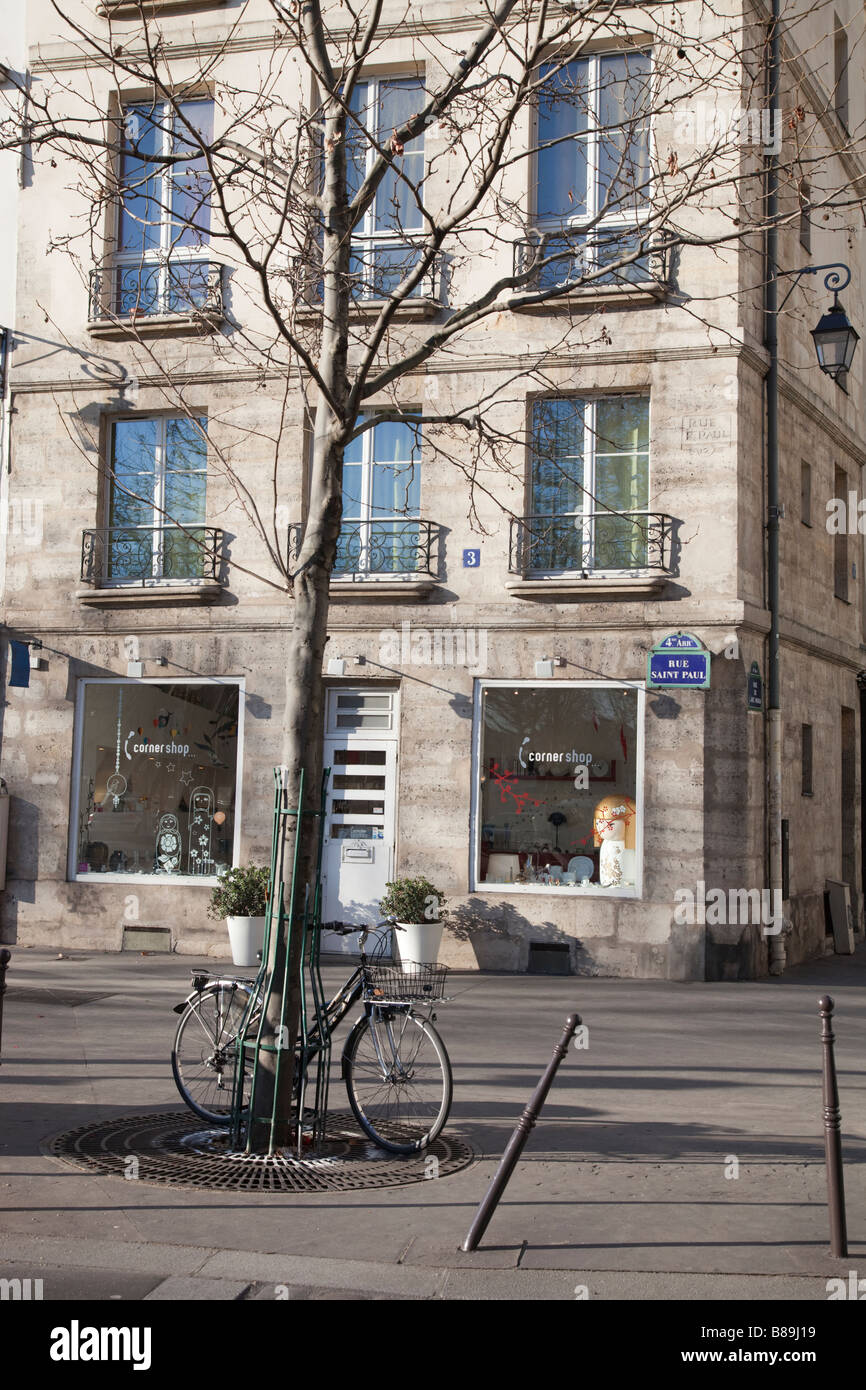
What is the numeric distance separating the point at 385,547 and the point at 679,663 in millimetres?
3747

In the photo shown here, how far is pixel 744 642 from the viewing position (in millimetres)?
15891

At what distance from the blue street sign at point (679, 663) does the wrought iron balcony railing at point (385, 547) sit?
278cm

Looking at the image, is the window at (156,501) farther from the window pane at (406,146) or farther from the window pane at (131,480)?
the window pane at (406,146)

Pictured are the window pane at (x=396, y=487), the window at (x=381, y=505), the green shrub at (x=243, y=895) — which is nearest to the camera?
the green shrub at (x=243, y=895)

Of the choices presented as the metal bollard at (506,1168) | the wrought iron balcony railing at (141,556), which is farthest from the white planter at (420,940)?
the metal bollard at (506,1168)

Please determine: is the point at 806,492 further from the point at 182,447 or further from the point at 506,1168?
the point at 506,1168

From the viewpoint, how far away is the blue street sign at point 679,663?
15.5 metres

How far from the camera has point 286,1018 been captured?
747 centimetres

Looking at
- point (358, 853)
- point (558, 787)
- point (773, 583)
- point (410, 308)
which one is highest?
point (410, 308)

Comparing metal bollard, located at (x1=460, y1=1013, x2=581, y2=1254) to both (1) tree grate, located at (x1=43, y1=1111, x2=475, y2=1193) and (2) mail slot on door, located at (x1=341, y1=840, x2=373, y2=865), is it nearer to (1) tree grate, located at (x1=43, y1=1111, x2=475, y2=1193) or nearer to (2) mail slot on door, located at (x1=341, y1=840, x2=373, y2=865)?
(1) tree grate, located at (x1=43, y1=1111, x2=475, y2=1193)

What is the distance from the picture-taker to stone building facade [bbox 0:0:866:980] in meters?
15.8

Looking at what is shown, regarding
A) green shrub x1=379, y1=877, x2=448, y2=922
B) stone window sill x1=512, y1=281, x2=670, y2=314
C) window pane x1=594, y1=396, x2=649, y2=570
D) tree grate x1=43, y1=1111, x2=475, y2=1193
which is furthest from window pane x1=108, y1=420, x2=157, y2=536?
tree grate x1=43, y1=1111, x2=475, y2=1193

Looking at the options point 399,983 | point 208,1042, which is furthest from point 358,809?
point 399,983
